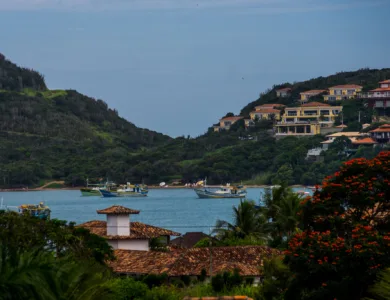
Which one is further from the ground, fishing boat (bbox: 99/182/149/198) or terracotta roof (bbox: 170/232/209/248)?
fishing boat (bbox: 99/182/149/198)

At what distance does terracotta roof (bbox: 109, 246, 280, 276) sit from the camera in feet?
122

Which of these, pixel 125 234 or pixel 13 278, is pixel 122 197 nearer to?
pixel 125 234

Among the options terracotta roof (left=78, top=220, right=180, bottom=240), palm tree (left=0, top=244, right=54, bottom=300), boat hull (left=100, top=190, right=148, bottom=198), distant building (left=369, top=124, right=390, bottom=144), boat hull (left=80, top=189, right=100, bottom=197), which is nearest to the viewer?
palm tree (left=0, top=244, right=54, bottom=300)

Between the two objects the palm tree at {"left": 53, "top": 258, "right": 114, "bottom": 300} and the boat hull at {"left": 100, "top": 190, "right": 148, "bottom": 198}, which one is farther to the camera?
the boat hull at {"left": 100, "top": 190, "right": 148, "bottom": 198}

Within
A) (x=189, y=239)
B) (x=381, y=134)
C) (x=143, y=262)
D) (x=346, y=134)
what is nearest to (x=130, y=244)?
(x=143, y=262)

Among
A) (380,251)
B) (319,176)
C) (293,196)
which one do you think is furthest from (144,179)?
(380,251)

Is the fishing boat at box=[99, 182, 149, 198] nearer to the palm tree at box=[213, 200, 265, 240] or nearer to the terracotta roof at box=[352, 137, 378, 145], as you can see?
the terracotta roof at box=[352, 137, 378, 145]

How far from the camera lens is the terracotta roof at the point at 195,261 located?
37.3m

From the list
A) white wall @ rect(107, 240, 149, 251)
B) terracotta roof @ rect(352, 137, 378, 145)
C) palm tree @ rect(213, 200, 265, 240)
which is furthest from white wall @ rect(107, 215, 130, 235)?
terracotta roof @ rect(352, 137, 378, 145)

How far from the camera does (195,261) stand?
38.3m

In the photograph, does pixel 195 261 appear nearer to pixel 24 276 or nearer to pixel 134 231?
pixel 134 231

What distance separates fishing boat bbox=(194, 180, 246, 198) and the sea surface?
834mm

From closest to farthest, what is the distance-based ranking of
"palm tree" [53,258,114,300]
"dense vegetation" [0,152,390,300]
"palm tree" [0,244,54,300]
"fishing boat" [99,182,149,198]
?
1. "palm tree" [0,244,54,300]
2. "palm tree" [53,258,114,300]
3. "dense vegetation" [0,152,390,300]
4. "fishing boat" [99,182,149,198]

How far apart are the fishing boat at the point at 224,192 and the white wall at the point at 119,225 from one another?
108 meters
